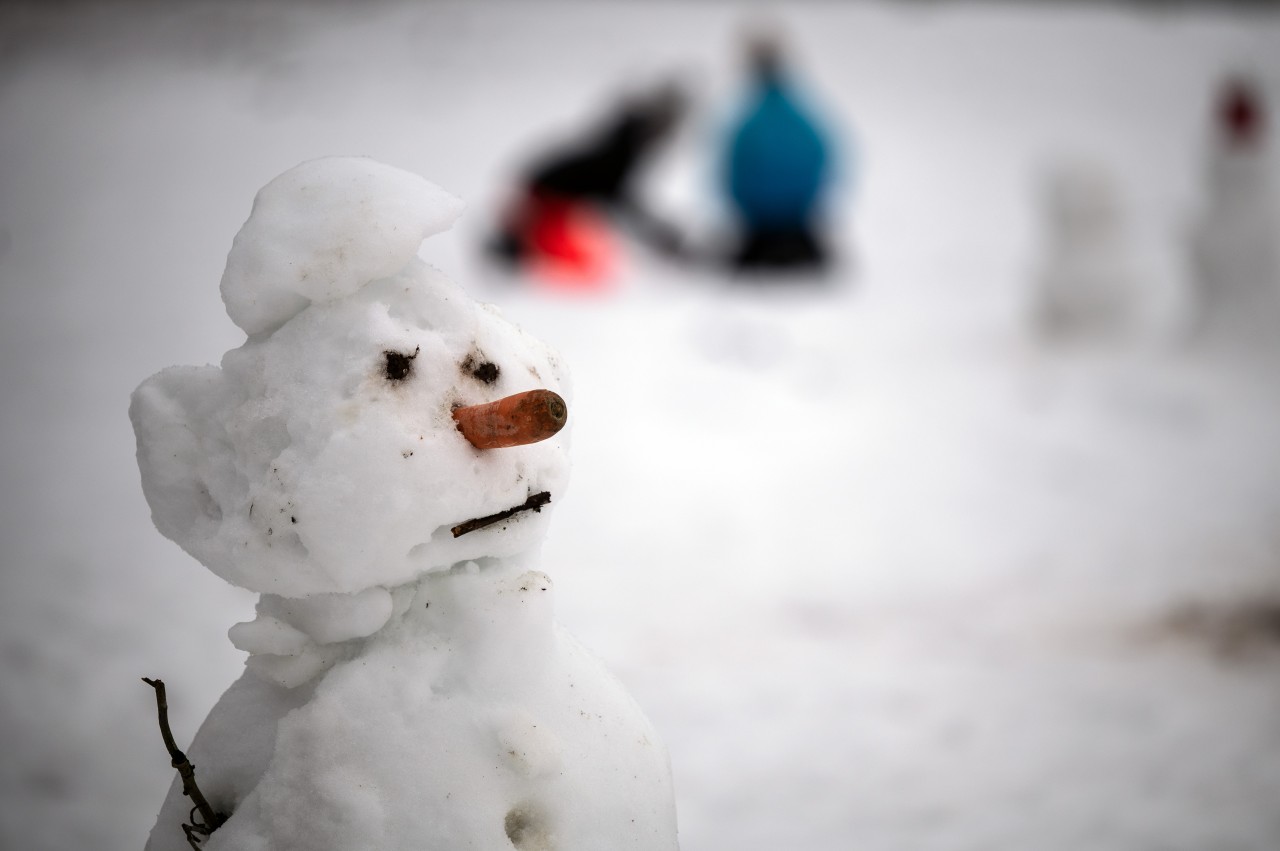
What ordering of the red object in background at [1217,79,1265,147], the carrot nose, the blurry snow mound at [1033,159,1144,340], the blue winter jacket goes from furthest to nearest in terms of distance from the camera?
the blue winter jacket < the blurry snow mound at [1033,159,1144,340] < the red object in background at [1217,79,1265,147] < the carrot nose

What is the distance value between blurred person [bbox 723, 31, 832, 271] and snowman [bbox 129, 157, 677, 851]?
397cm

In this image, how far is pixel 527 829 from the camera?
102 centimetres

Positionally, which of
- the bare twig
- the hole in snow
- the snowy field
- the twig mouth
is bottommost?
the hole in snow

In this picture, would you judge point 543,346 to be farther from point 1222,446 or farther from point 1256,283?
point 1256,283

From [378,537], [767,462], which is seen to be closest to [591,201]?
[767,462]

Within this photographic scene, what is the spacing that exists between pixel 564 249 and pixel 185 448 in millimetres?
3718

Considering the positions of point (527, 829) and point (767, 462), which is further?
point (767, 462)

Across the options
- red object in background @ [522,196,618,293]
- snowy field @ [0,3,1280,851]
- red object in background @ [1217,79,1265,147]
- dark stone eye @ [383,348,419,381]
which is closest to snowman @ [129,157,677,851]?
dark stone eye @ [383,348,419,381]

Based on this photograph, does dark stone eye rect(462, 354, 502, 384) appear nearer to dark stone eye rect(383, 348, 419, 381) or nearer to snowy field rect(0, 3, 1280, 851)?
dark stone eye rect(383, 348, 419, 381)

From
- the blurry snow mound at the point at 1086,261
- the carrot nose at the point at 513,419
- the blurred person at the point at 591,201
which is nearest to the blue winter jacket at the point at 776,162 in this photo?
the blurred person at the point at 591,201

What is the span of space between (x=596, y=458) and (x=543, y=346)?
2.24 meters

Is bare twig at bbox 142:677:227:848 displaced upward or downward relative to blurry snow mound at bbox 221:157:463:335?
downward

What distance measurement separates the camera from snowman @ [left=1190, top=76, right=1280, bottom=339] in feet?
12.8

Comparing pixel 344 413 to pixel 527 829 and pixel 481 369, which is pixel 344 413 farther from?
pixel 527 829
